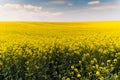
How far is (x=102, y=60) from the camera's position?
403 inches

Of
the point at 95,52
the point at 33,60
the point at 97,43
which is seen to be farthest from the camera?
the point at 97,43

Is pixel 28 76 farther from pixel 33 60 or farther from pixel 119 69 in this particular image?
pixel 119 69

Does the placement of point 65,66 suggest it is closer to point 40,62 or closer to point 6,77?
point 40,62

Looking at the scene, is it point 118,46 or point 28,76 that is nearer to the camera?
point 28,76

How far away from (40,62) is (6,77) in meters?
1.07

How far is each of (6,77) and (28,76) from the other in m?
0.69

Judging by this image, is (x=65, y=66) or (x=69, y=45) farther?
(x=69, y=45)

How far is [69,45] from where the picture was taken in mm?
11219

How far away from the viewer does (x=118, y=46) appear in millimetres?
11156

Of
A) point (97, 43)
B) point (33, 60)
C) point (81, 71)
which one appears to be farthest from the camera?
point (97, 43)

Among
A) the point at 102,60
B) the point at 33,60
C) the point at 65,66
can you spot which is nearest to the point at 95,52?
the point at 102,60

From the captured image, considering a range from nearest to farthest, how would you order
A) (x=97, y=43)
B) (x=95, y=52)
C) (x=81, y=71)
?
(x=81, y=71)
(x=95, y=52)
(x=97, y=43)

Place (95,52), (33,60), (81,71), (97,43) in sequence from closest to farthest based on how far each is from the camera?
1. (81,71)
2. (33,60)
3. (95,52)
4. (97,43)

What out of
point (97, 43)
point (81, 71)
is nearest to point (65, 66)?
point (81, 71)
